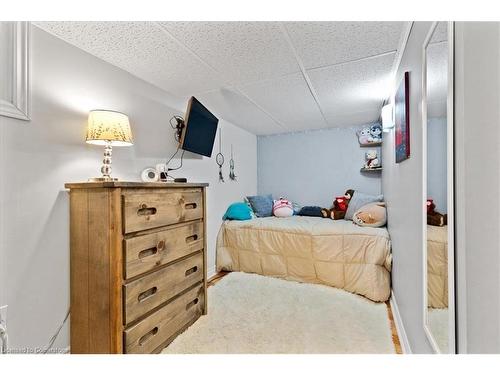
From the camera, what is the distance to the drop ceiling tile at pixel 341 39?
134cm

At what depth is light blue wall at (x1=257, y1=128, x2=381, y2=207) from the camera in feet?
12.0

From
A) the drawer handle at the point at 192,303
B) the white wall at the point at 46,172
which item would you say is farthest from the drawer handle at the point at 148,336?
the white wall at the point at 46,172

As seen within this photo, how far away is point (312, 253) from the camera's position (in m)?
2.57

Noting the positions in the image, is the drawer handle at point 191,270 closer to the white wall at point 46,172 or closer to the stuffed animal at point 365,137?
the white wall at point 46,172

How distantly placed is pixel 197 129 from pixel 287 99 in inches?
40.0

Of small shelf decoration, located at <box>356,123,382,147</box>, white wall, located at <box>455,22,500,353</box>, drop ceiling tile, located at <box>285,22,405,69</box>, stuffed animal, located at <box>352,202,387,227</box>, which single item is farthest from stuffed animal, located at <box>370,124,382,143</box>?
white wall, located at <box>455,22,500,353</box>

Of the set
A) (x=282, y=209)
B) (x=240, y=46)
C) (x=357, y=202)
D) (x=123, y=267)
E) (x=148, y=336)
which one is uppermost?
(x=240, y=46)

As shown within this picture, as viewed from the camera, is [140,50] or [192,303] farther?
[192,303]

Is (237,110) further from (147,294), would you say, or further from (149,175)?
(147,294)

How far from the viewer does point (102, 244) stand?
130 centimetres

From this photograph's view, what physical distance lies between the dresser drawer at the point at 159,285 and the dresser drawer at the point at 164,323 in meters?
0.06

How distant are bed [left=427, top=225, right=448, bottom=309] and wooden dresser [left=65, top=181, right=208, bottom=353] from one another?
1470mm

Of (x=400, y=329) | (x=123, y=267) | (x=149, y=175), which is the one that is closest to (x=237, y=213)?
(x=149, y=175)
